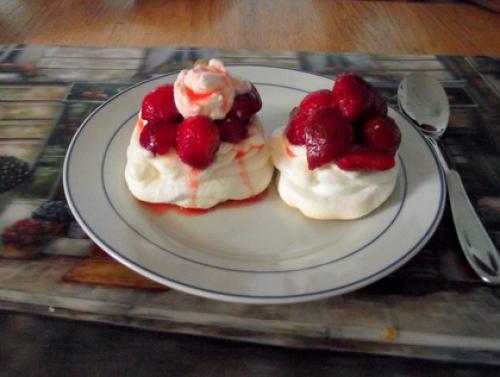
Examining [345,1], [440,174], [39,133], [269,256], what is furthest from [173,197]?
[345,1]

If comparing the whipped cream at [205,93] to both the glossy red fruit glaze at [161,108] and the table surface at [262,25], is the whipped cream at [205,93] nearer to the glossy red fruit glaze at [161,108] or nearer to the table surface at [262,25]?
the glossy red fruit glaze at [161,108]

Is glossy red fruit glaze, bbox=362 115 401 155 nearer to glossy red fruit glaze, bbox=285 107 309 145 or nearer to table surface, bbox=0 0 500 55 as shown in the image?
glossy red fruit glaze, bbox=285 107 309 145

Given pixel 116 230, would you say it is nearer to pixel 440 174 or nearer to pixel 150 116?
pixel 150 116

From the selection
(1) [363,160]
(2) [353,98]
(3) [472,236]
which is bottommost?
(3) [472,236]

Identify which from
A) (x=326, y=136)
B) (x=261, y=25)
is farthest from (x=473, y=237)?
(x=261, y=25)

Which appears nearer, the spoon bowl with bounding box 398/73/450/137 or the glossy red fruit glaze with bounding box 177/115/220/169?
the glossy red fruit glaze with bounding box 177/115/220/169

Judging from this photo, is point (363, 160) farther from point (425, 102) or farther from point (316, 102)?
point (425, 102)

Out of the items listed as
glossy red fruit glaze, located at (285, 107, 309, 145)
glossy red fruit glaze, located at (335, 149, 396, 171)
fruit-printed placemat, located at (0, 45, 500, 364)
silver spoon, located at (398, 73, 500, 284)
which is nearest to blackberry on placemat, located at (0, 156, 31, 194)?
fruit-printed placemat, located at (0, 45, 500, 364)
